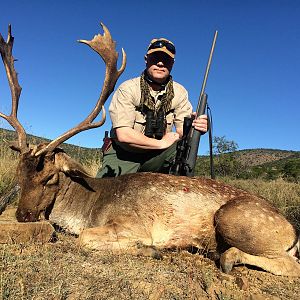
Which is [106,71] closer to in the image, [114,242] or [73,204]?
[73,204]

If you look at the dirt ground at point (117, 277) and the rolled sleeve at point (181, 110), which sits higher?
the rolled sleeve at point (181, 110)

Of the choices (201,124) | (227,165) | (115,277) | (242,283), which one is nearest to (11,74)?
(201,124)

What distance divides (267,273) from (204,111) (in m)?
3.37

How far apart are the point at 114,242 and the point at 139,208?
24.0 inches

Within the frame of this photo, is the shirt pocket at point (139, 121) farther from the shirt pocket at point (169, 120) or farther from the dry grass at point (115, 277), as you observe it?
the dry grass at point (115, 277)

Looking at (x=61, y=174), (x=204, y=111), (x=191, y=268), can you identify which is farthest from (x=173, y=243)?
(x=204, y=111)

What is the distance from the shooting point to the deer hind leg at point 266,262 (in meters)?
4.12

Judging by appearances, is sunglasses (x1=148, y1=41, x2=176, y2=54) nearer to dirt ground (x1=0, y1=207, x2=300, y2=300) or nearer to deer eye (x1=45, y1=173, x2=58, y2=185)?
deer eye (x1=45, y1=173, x2=58, y2=185)

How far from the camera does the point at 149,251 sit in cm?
Result: 419

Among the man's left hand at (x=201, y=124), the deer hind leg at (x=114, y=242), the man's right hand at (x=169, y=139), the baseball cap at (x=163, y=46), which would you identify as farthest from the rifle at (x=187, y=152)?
the deer hind leg at (x=114, y=242)

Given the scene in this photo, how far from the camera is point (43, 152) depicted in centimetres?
501

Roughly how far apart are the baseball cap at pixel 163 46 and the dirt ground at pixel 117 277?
3.49m

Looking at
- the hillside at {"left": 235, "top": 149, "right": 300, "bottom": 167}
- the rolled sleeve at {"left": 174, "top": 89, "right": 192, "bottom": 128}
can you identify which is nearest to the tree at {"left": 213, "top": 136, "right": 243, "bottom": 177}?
the rolled sleeve at {"left": 174, "top": 89, "right": 192, "bottom": 128}

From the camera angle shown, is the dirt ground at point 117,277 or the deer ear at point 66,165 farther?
the deer ear at point 66,165
